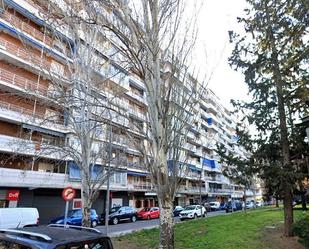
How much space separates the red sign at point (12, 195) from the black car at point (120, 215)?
835 cm

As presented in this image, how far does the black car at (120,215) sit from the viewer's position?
30.3 meters

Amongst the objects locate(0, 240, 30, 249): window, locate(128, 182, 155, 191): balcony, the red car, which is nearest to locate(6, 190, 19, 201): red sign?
the red car

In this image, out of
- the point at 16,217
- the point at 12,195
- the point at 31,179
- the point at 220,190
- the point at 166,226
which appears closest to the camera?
the point at 166,226

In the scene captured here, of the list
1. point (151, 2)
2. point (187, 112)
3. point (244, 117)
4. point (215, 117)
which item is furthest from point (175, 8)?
point (215, 117)

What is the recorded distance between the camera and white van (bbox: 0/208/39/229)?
57.3 ft

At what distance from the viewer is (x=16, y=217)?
18.2 metres

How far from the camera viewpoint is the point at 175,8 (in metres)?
7.46

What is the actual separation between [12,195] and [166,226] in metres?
24.4

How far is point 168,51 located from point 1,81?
23.2 meters

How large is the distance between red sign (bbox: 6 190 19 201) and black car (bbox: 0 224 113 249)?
83.9 feet

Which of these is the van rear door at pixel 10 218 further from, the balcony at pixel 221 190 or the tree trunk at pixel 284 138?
the balcony at pixel 221 190

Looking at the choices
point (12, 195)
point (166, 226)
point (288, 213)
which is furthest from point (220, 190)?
point (166, 226)

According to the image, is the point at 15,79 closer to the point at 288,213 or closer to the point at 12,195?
the point at 12,195

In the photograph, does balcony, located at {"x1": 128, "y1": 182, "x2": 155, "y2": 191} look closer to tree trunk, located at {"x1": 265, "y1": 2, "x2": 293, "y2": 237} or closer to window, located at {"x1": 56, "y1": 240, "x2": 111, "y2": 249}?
tree trunk, located at {"x1": 265, "y1": 2, "x2": 293, "y2": 237}
